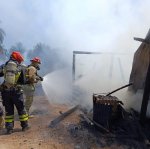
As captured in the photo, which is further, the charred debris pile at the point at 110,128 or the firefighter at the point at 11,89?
the firefighter at the point at 11,89

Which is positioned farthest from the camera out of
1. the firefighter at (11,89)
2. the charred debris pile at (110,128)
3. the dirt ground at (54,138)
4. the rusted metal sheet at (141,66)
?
the rusted metal sheet at (141,66)

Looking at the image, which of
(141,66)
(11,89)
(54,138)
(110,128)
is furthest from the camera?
(141,66)

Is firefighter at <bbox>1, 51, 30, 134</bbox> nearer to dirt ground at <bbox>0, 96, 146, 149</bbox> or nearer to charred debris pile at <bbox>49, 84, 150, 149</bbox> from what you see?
dirt ground at <bbox>0, 96, 146, 149</bbox>

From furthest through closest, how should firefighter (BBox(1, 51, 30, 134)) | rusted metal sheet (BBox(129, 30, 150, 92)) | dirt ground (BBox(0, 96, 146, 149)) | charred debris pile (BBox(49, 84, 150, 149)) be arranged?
rusted metal sheet (BBox(129, 30, 150, 92)), firefighter (BBox(1, 51, 30, 134)), charred debris pile (BBox(49, 84, 150, 149)), dirt ground (BBox(0, 96, 146, 149))

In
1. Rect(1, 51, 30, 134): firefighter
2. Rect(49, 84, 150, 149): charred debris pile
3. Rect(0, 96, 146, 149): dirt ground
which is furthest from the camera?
Rect(1, 51, 30, 134): firefighter

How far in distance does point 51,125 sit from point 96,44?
667 inches

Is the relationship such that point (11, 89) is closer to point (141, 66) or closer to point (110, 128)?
point (110, 128)

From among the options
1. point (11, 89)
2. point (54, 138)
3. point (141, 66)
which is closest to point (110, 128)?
point (54, 138)

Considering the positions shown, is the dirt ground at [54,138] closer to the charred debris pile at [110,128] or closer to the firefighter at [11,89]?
the charred debris pile at [110,128]

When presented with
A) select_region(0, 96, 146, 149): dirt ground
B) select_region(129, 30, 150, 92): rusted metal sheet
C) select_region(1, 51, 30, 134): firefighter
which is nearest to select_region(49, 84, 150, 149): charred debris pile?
select_region(0, 96, 146, 149): dirt ground

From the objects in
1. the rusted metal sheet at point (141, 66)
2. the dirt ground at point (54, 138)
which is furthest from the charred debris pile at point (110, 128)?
the rusted metal sheet at point (141, 66)

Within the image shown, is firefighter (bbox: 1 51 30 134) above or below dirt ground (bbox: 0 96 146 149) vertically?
above

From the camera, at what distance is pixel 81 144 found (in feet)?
21.4

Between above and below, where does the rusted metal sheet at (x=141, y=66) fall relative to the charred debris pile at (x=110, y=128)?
above
